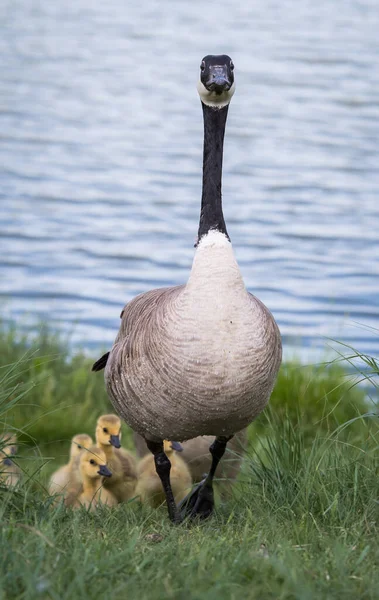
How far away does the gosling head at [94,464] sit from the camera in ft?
21.8

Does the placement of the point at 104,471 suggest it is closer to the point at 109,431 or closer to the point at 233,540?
the point at 109,431

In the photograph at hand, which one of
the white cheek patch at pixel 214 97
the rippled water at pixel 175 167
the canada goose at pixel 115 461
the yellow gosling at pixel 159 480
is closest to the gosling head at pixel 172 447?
the yellow gosling at pixel 159 480

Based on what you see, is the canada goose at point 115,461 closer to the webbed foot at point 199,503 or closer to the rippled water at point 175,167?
the webbed foot at point 199,503

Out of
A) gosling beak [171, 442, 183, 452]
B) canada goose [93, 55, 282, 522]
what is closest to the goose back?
canada goose [93, 55, 282, 522]

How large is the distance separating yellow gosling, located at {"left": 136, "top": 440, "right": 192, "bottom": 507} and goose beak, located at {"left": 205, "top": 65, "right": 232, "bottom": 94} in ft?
7.93

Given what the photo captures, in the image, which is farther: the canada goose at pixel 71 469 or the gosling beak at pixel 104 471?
the canada goose at pixel 71 469

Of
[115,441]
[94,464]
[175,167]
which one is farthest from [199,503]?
[175,167]

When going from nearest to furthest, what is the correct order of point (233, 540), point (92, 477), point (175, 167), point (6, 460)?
→ point (233, 540), point (6, 460), point (92, 477), point (175, 167)

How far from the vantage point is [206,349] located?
16.7 feet

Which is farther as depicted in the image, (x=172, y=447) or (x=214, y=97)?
(x=172, y=447)

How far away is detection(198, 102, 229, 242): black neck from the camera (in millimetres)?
5613

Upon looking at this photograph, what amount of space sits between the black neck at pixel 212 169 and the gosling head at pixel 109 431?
1881mm

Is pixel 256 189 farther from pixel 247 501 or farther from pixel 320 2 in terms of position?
pixel 320 2

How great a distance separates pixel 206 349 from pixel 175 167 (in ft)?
38.5
